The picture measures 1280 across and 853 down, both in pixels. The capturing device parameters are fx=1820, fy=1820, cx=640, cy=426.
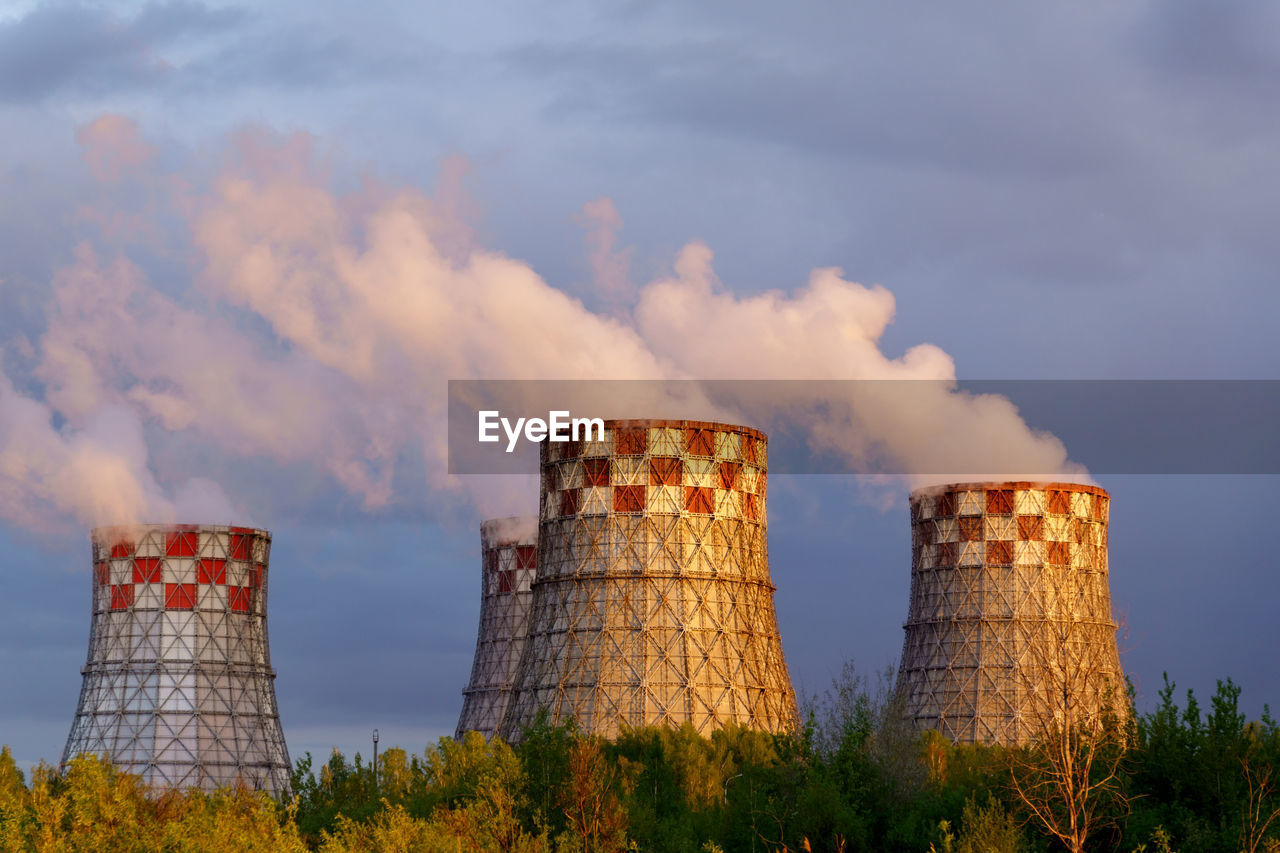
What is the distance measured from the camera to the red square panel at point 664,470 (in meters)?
Answer: 61.4

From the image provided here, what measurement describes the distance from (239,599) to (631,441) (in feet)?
82.6

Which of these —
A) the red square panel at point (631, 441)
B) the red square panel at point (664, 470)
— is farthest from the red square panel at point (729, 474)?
the red square panel at point (631, 441)

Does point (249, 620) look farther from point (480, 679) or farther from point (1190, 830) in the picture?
point (1190, 830)

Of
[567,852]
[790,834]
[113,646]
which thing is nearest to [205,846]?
[567,852]

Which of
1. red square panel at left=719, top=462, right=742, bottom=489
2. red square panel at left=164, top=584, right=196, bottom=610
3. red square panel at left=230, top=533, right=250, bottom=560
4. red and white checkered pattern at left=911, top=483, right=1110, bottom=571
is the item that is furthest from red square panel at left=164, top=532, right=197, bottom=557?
red and white checkered pattern at left=911, top=483, right=1110, bottom=571

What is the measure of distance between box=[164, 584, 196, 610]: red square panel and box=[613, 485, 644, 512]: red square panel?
24.5 metres

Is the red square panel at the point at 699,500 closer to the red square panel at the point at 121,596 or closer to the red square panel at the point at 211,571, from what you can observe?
the red square panel at the point at 211,571

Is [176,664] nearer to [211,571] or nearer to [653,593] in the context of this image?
[211,571]

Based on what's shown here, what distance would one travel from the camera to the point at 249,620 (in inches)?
3123

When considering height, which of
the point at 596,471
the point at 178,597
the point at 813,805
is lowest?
the point at 813,805

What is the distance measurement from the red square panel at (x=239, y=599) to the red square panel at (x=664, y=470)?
25.4 metres

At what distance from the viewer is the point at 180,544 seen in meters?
77.4

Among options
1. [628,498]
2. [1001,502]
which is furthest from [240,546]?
[1001,502]

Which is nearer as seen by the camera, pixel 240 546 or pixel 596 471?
pixel 596 471
